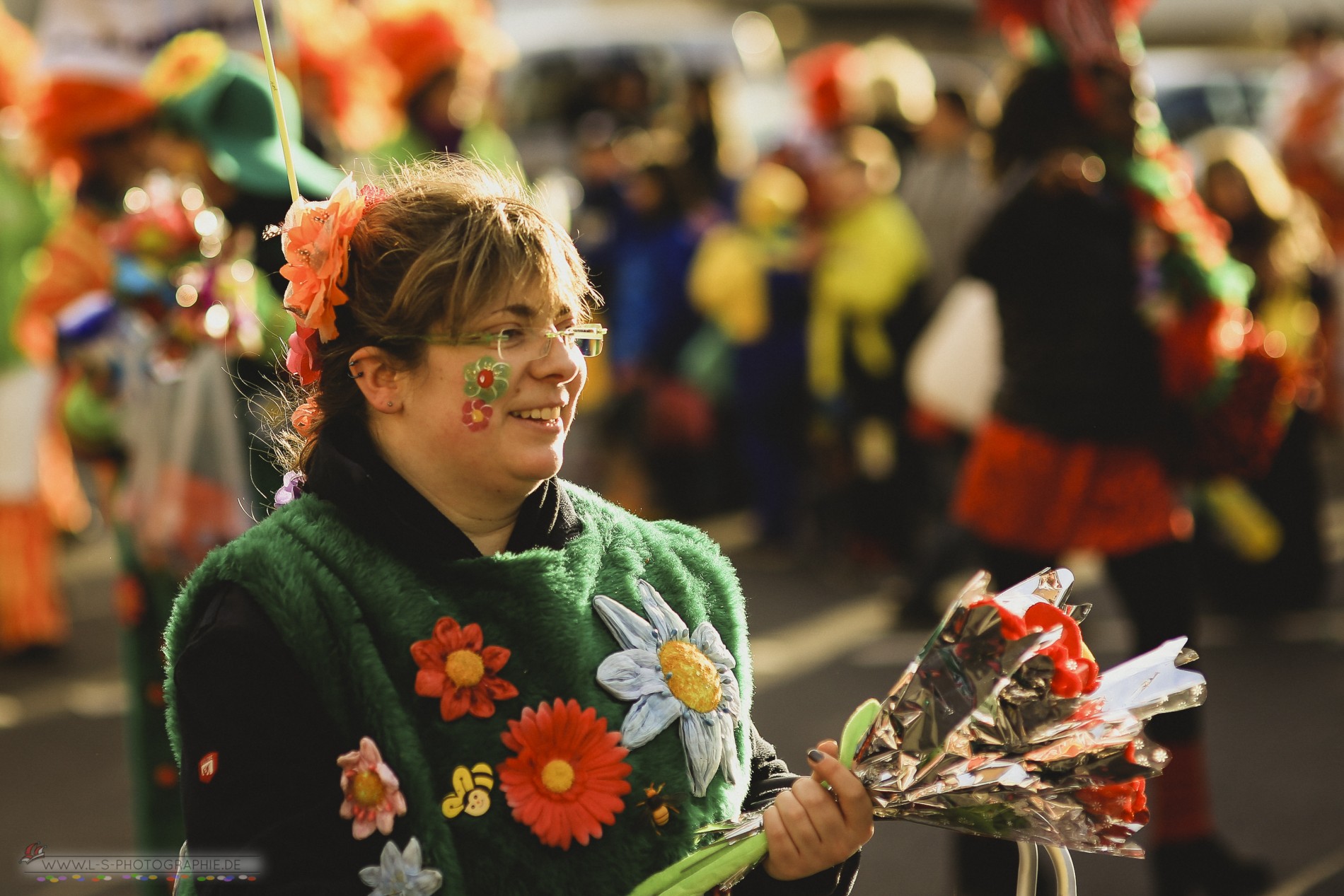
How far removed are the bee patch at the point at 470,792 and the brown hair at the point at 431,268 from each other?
0.47m

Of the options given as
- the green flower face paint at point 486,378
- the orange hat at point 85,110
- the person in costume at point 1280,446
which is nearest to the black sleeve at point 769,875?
the green flower face paint at point 486,378

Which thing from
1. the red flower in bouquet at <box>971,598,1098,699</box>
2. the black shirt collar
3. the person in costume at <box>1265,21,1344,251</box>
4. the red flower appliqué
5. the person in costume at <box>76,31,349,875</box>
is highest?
the person in costume at <box>1265,21,1344,251</box>

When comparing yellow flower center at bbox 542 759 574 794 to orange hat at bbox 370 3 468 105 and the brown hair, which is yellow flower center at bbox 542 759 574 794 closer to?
the brown hair

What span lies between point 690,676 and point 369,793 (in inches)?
16.6

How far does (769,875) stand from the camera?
192 cm

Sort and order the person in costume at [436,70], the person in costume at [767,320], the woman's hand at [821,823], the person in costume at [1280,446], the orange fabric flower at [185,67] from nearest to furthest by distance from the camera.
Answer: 1. the woman's hand at [821,823]
2. the orange fabric flower at [185,67]
3. the person in costume at [1280,446]
4. the person in costume at [436,70]
5. the person in costume at [767,320]

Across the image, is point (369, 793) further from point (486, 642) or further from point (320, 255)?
point (320, 255)

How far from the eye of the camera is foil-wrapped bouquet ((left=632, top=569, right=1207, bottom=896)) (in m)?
1.77

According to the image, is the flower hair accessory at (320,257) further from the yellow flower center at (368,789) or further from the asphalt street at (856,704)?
the asphalt street at (856,704)

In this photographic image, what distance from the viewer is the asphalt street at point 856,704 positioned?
4.25 meters

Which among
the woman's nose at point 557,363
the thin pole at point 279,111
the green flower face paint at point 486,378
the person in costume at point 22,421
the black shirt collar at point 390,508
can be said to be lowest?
the person in costume at point 22,421

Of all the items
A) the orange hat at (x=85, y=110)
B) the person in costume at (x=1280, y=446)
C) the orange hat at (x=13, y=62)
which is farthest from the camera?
the orange hat at (x=13, y=62)

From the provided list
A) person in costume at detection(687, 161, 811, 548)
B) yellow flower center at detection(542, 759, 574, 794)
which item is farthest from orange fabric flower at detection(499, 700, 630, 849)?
person in costume at detection(687, 161, 811, 548)

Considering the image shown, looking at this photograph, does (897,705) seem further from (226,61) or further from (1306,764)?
(1306,764)
